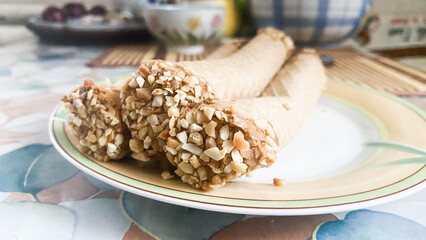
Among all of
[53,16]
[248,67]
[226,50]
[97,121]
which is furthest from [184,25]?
[97,121]

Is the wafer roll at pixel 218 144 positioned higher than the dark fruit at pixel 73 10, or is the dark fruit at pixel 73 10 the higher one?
the wafer roll at pixel 218 144

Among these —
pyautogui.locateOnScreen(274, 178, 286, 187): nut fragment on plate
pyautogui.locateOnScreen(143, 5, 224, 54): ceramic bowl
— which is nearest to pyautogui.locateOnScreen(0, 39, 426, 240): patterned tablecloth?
pyautogui.locateOnScreen(274, 178, 286, 187): nut fragment on plate

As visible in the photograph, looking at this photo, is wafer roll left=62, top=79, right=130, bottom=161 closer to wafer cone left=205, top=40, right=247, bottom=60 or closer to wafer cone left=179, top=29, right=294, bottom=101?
wafer cone left=179, top=29, right=294, bottom=101

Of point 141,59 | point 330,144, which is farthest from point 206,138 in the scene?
A: point 141,59

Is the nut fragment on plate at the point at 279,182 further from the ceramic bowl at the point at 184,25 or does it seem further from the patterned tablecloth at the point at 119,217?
the ceramic bowl at the point at 184,25

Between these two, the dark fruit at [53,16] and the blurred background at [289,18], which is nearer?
the blurred background at [289,18]

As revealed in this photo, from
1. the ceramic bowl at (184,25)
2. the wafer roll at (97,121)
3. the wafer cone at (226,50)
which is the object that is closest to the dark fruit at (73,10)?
the ceramic bowl at (184,25)

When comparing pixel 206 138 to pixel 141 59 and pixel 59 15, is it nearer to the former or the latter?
pixel 141 59
